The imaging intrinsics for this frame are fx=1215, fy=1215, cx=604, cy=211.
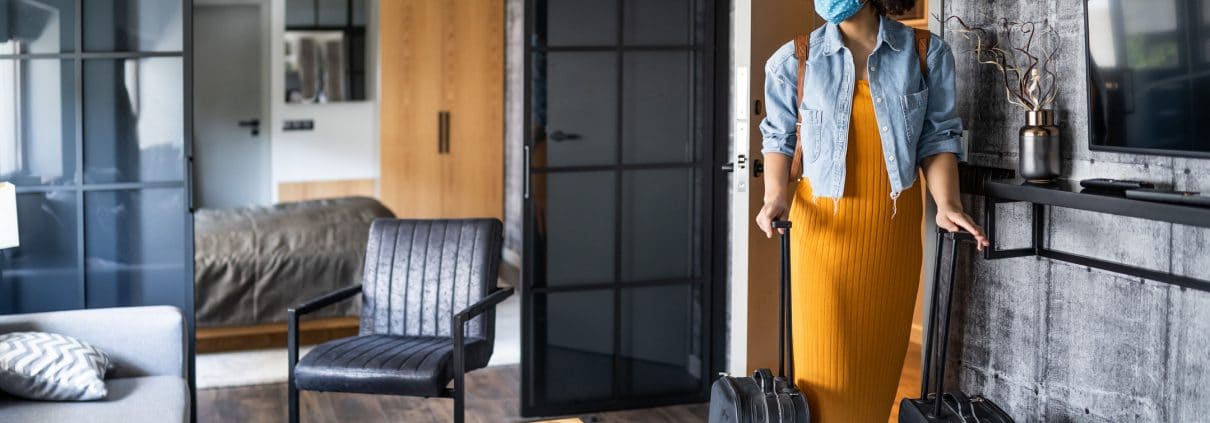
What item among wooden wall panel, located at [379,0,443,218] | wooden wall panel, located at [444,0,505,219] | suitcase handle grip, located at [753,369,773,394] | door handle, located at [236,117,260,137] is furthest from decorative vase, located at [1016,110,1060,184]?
door handle, located at [236,117,260,137]

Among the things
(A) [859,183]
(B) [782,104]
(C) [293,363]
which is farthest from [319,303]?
(A) [859,183]

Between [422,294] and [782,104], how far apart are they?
1576 mm

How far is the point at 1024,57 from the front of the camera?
2992mm

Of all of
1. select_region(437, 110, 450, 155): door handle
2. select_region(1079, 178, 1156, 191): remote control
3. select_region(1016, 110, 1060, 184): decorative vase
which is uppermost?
Result: select_region(437, 110, 450, 155): door handle

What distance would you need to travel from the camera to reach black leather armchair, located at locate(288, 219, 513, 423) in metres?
3.72

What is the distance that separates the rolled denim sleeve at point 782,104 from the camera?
2.98 metres

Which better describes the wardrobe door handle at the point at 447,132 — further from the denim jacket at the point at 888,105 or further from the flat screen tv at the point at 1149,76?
the flat screen tv at the point at 1149,76

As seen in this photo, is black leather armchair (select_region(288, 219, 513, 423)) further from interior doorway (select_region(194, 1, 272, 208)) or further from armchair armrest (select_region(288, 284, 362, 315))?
interior doorway (select_region(194, 1, 272, 208))

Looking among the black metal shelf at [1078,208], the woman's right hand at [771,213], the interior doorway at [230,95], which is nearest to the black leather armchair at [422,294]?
the woman's right hand at [771,213]

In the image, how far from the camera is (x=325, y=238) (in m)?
5.64

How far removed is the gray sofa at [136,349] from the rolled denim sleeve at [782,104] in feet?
5.73

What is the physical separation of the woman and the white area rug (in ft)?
6.88

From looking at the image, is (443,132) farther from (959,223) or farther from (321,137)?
(959,223)

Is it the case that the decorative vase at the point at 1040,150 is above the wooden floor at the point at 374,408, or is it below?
above
